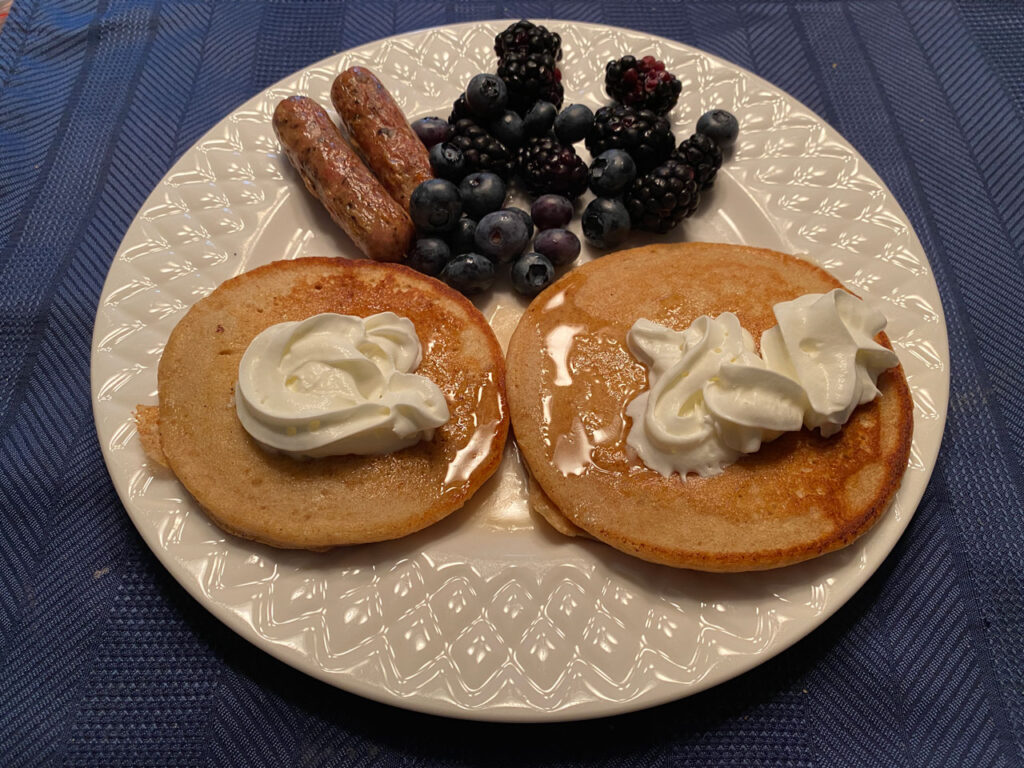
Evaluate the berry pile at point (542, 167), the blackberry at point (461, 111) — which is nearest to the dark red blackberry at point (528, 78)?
the berry pile at point (542, 167)

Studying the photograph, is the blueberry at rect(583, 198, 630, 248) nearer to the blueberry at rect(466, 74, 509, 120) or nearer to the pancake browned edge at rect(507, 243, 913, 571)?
the pancake browned edge at rect(507, 243, 913, 571)

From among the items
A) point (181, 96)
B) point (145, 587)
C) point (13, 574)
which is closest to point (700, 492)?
point (145, 587)

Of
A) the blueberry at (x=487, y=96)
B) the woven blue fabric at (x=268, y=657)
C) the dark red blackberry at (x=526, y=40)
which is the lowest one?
the woven blue fabric at (x=268, y=657)

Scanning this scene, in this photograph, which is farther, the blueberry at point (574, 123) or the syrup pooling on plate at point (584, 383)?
the blueberry at point (574, 123)

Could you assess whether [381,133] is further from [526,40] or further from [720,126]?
[720,126]

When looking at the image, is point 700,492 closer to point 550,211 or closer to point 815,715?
point 815,715

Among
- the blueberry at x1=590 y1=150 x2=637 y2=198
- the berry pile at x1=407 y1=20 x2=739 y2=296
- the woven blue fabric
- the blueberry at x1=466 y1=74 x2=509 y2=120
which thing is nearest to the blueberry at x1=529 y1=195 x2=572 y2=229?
the berry pile at x1=407 y1=20 x2=739 y2=296

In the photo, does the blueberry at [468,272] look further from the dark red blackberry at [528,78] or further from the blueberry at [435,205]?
the dark red blackberry at [528,78]
